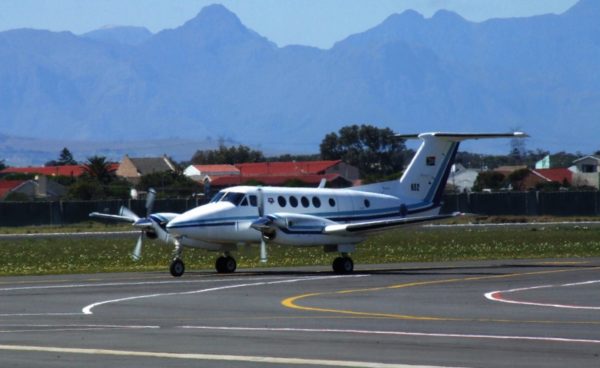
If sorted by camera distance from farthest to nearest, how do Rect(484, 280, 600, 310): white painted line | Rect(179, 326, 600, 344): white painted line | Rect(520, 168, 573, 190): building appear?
1. Rect(520, 168, 573, 190): building
2. Rect(484, 280, 600, 310): white painted line
3. Rect(179, 326, 600, 344): white painted line

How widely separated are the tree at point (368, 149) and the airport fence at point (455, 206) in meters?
77.3

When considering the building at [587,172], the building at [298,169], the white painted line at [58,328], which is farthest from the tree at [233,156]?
the white painted line at [58,328]

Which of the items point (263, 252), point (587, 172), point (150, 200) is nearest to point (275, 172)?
point (587, 172)

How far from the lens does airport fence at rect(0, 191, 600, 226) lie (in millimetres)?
81938

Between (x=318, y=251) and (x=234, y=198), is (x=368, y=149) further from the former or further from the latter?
(x=234, y=198)

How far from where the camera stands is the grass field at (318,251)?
44875 mm

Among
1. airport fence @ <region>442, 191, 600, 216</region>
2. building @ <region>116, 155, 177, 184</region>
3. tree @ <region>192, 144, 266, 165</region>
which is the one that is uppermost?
tree @ <region>192, 144, 266, 165</region>

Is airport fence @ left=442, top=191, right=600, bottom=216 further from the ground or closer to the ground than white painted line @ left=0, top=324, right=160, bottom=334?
further from the ground

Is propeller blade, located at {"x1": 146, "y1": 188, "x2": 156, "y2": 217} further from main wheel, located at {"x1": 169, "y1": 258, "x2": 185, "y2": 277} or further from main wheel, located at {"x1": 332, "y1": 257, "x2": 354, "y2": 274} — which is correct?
main wheel, located at {"x1": 332, "y1": 257, "x2": 354, "y2": 274}

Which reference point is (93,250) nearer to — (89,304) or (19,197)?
(89,304)

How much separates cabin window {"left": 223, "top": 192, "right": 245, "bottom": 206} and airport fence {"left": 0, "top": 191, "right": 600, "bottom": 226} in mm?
41600

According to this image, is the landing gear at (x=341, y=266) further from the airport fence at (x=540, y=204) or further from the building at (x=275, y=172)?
the building at (x=275, y=172)

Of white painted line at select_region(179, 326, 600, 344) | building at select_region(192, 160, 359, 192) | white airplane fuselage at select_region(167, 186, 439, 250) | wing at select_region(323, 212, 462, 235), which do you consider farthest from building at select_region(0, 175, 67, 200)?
white painted line at select_region(179, 326, 600, 344)

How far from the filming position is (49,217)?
278 feet
